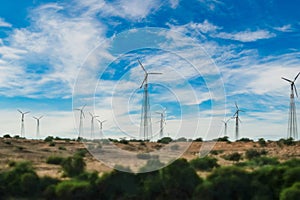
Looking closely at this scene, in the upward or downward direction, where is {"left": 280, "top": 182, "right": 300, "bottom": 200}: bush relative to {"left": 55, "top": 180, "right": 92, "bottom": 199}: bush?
upward

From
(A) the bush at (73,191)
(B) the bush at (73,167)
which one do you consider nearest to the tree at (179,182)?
(A) the bush at (73,191)

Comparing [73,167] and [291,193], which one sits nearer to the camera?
[291,193]

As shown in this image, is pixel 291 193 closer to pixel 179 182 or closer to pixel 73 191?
pixel 179 182

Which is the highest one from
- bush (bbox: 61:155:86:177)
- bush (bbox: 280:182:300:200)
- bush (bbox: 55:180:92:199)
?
bush (bbox: 61:155:86:177)

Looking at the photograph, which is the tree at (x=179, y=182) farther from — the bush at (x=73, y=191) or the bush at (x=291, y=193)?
the bush at (x=291, y=193)

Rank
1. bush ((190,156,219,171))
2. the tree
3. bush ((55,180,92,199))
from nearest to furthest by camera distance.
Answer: the tree, bush ((55,180,92,199)), bush ((190,156,219,171))

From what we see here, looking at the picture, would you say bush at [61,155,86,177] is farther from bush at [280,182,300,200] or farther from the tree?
bush at [280,182,300,200]

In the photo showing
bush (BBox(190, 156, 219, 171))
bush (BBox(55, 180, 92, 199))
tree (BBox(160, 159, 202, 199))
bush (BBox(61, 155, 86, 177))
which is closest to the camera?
tree (BBox(160, 159, 202, 199))

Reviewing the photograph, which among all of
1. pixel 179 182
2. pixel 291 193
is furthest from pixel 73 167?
pixel 291 193

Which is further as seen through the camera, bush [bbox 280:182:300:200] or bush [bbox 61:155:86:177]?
bush [bbox 61:155:86:177]

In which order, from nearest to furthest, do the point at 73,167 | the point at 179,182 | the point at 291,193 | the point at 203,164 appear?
the point at 291,193 → the point at 179,182 → the point at 73,167 → the point at 203,164

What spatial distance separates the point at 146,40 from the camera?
30.6 metres

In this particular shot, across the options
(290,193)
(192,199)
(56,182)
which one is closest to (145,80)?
(56,182)

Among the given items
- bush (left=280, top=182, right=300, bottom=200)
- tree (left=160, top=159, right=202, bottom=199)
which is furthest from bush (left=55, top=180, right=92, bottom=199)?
bush (left=280, top=182, right=300, bottom=200)
